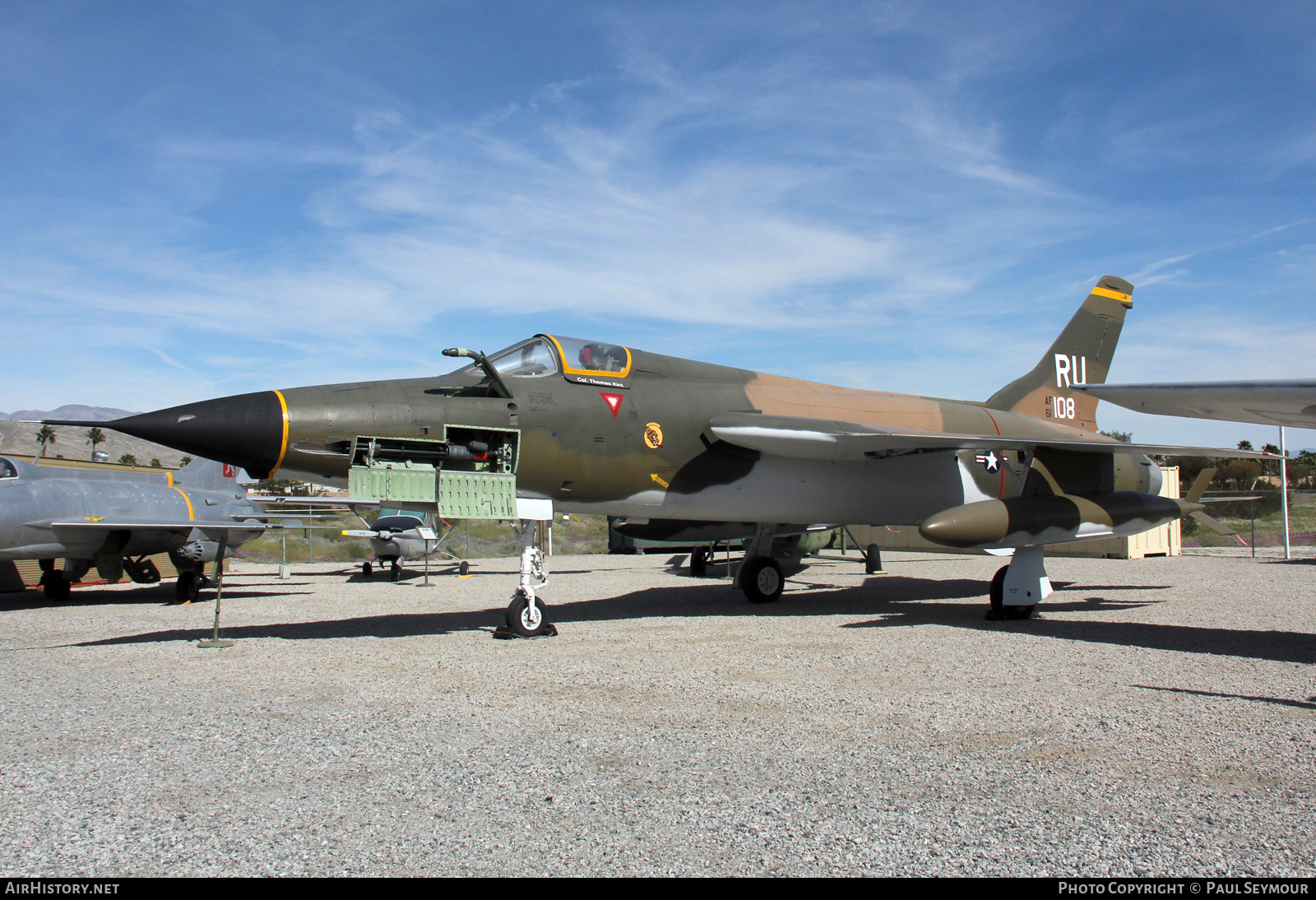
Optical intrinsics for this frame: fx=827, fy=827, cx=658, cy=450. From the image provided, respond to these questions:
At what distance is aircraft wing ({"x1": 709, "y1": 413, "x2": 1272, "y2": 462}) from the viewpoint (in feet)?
31.5

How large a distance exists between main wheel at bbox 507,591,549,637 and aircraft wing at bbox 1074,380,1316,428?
19.0 feet

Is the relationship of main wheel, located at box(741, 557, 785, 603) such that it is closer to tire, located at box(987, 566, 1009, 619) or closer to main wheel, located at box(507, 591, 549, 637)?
tire, located at box(987, 566, 1009, 619)

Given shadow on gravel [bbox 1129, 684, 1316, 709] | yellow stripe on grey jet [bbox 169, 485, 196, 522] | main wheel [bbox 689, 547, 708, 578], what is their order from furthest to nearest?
→ main wheel [bbox 689, 547, 708, 578] < yellow stripe on grey jet [bbox 169, 485, 196, 522] < shadow on gravel [bbox 1129, 684, 1316, 709]

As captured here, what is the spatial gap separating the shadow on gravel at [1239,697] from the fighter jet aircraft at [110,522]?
42.2 feet

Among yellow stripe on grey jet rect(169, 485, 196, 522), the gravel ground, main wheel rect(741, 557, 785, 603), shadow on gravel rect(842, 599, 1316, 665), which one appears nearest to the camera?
the gravel ground

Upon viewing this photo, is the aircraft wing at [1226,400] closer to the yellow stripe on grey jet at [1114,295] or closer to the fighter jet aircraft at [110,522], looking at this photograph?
the yellow stripe on grey jet at [1114,295]

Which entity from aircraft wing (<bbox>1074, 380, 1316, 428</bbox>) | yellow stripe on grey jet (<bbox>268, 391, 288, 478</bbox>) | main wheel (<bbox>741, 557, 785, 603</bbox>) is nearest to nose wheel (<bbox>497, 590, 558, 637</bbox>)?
yellow stripe on grey jet (<bbox>268, 391, 288, 478</bbox>)

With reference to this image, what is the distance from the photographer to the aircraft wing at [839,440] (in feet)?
31.5

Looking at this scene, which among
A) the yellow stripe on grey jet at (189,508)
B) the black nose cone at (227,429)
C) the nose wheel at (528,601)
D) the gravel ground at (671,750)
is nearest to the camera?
the gravel ground at (671,750)

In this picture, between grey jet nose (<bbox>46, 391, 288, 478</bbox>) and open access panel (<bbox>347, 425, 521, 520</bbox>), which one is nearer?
grey jet nose (<bbox>46, 391, 288, 478</bbox>)

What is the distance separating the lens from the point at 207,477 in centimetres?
1869

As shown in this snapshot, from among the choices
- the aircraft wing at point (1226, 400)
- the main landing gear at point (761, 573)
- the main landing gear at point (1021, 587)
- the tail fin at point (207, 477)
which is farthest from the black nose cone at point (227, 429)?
the tail fin at point (207, 477)

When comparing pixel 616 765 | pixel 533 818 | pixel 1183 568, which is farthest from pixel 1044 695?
pixel 1183 568

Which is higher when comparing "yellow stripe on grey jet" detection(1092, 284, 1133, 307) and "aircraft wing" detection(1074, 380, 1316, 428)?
"yellow stripe on grey jet" detection(1092, 284, 1133, 307)
